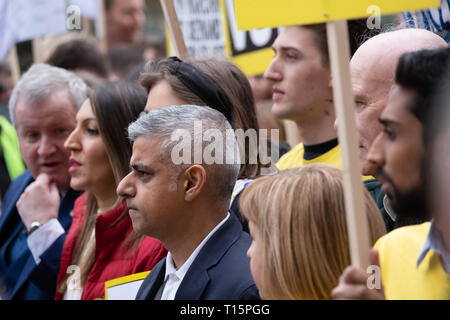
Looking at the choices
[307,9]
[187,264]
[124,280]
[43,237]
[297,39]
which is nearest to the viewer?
[307,9]

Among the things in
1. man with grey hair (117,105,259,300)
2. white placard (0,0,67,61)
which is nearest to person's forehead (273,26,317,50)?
man with grey hair (117,105,259,300)

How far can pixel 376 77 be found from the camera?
284 centimetres

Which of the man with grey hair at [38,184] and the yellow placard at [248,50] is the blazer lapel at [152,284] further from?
the yellow placard at [248,50]

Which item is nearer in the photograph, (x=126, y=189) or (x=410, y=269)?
(x=410, y=269)

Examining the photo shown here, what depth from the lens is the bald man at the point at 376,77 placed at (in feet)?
9.23

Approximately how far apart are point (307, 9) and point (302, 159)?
1495 millimetres

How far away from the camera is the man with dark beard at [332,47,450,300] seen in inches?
75.7

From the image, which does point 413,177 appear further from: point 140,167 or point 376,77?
point 140,167

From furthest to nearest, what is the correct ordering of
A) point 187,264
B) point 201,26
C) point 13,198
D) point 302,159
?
point 201,26, point 13,198, point 302,159, point 187,264

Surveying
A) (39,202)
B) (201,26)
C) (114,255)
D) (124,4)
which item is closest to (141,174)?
(114,255)

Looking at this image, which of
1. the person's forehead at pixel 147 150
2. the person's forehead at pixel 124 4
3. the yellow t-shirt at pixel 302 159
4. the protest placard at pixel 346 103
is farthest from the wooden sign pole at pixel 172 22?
the person's forehead at pixel 124 4

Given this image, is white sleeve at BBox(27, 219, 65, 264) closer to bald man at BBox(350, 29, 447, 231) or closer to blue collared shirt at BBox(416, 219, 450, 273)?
bald man at BBox(350, 29, 447, 231)

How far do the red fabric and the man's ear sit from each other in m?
0.61

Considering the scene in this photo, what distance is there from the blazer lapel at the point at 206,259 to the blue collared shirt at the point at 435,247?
87 centimetres
